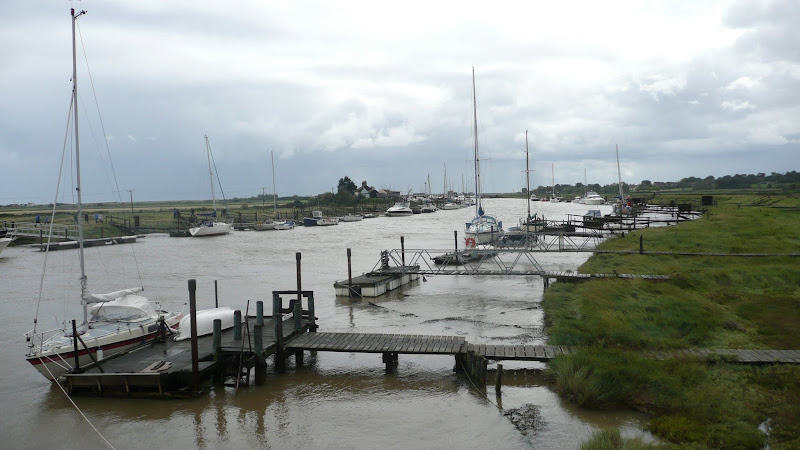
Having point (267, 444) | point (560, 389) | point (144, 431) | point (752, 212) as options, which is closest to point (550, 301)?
point (560, 389)

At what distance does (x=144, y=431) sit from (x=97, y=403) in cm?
253

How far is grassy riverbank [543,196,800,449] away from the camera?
36.4ft

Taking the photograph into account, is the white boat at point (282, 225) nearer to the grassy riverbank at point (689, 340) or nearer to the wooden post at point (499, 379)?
the grassy riverbank at point (689, 340)

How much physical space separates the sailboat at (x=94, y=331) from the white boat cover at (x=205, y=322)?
0.55 m

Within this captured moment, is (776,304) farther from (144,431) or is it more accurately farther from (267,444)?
(144,431)

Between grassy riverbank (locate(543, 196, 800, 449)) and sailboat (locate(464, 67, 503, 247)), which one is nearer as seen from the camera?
grassy riverbank (locate(543, 196, 800, 449))

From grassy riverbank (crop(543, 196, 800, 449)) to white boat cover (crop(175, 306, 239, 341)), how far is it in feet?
34.4

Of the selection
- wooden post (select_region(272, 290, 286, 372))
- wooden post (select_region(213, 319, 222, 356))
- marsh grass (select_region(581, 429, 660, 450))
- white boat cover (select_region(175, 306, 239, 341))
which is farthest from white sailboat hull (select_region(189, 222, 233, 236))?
marsh grass (select_region(581, 429, 660, 450))

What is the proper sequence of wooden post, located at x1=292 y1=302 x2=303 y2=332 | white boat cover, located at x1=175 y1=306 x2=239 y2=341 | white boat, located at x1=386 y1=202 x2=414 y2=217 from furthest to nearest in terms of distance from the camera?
1. white boat, located at x1=386 y1=202 x2=414 y2=217
2. white boat cover, located at x1=175 y1=306 x2=239 y2=341
3. wooden post, located at x1=292 y1=302 x2=303 y2=332

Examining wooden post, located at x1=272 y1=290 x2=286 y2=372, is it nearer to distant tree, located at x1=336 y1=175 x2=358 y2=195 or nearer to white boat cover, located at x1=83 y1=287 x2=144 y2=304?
white boat cover, located at x1=83 y1=287 x2=144 y2=304

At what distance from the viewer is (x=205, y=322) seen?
18734mm

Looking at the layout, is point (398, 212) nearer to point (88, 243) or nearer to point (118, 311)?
point (88, 243)

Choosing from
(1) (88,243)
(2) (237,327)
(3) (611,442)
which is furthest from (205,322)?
(1) (88,243)

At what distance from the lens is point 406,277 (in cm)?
3183
